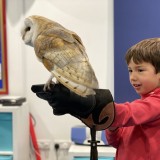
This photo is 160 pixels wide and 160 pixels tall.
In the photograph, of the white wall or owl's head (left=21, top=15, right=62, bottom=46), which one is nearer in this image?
owl's head (left=21, top=15, right=62, bottom=46)

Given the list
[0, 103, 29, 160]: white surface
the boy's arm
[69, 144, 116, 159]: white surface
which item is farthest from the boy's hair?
[0, 103, 29, 160]: white surface

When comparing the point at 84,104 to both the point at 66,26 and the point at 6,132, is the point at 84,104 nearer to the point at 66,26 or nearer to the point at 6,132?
the point at 6,132

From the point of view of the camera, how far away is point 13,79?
2488mm

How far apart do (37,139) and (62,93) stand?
5.79 ft

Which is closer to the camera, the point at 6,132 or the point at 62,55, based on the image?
the point at 62,55

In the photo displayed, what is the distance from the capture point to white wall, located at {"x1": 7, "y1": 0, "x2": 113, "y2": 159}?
93.4 inches

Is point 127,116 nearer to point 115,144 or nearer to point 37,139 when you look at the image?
point 115,144

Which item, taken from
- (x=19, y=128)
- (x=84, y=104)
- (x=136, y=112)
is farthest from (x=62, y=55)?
(x=19, y=128)

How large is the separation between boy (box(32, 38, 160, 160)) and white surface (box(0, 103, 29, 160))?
1134 mm

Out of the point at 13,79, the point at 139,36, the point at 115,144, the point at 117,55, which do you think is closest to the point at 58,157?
the point at 13,79

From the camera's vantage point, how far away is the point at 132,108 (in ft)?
2.91

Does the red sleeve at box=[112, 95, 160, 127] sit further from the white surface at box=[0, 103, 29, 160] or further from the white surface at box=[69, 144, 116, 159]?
the white surface at box=[0, 103, 29, 160]

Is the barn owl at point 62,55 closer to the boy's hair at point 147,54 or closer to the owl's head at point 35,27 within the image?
the owl's head at point 35,27

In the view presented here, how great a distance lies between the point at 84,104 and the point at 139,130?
29 cm
